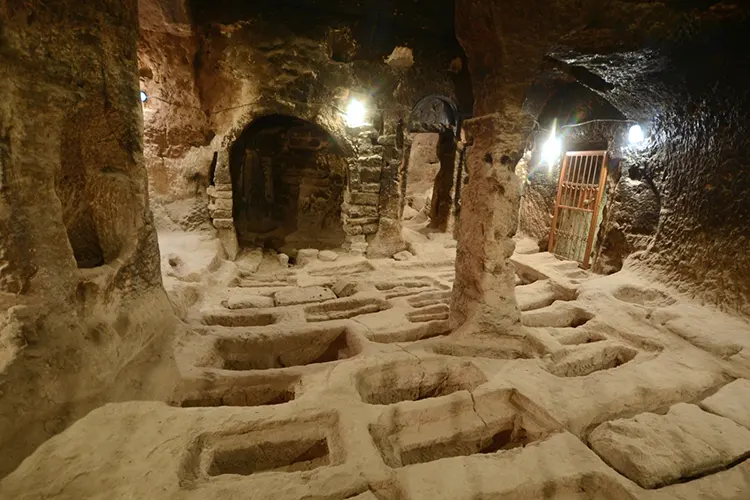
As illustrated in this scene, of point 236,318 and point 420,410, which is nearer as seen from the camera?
point 420,410

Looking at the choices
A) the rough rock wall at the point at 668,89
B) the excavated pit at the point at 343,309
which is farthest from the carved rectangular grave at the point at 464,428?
the excavated pit at the point at 343,309

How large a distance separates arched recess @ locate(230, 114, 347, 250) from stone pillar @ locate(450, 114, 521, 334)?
674 centimetres

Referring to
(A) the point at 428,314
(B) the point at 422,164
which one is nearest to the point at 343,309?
(A) the point at 428,314

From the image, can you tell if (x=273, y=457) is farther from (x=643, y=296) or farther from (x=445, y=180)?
(x=445, y=180)

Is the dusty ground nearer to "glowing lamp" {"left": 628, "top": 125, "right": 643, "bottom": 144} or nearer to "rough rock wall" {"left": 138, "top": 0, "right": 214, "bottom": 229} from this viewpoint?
"glowing lamp" {"left": 628, "top": 125, "right": 643, "bottom": 144}

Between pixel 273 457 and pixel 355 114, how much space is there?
6376mm

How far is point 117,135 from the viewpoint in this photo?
331cm

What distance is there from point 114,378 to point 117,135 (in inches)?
77.2

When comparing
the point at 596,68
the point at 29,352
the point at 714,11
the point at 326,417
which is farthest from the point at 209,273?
the point at 714,11

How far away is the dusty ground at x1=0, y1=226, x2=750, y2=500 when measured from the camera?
2.20m

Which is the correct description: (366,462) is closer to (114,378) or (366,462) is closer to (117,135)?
(114,378)

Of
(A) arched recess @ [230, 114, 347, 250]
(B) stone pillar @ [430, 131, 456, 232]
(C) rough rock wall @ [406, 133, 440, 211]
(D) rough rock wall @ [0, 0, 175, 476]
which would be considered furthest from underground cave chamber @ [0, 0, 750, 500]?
(C) rough rock wall @ [406, 133, 440, 211]

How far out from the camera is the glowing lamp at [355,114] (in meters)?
7.60

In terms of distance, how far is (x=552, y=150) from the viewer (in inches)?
324
